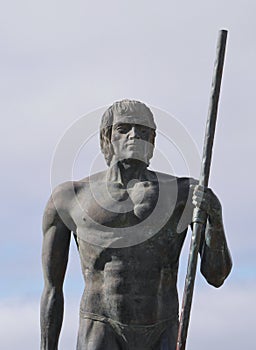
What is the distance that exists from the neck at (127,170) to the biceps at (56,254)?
2.78 ft

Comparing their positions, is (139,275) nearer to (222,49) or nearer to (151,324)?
(151,324)

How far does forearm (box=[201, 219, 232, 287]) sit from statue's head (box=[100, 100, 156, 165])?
1200 millimetres

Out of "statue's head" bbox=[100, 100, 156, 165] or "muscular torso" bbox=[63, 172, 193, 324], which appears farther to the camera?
"statue's head" bbox=[100, 100, 156, 165]

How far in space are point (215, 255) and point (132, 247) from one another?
3.02 ft

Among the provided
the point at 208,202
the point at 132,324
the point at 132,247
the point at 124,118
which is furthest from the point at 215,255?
the point at 124,118

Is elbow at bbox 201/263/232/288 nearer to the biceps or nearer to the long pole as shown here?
the long pole

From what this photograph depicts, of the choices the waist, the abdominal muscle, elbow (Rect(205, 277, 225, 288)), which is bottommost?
the waist

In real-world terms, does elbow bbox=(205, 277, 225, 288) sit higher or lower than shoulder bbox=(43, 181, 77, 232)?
lower

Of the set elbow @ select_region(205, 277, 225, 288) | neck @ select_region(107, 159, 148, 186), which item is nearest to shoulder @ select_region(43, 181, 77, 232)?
neck @ select_region(107, 159, 148, 186)

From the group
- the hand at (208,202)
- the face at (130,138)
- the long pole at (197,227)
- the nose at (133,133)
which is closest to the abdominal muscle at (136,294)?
the long pole at (197,227)

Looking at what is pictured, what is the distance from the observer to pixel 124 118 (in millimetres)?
24375

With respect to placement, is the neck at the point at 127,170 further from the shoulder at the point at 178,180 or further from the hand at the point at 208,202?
the hand at the point at 208,202

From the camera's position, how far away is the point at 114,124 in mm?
24422

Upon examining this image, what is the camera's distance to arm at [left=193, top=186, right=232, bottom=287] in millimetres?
23703
